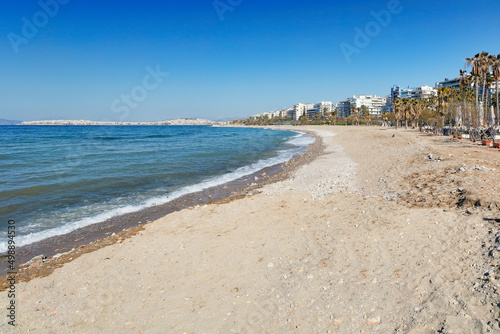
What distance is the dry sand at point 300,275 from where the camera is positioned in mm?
4227

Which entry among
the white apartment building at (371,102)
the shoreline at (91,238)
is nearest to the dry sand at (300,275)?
the shoreline at (91,238)

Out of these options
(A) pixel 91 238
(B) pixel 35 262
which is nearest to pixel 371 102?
(A) pixel 91 238

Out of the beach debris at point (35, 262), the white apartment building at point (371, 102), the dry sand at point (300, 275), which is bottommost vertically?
the beach debris at point (35, 262)

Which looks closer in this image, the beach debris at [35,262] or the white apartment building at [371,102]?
the beach debris at [35,262]

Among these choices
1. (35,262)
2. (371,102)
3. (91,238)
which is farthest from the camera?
(371,102)

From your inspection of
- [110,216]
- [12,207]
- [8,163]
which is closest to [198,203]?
[110,216]

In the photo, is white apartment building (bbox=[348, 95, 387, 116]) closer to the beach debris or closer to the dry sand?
the dry sand

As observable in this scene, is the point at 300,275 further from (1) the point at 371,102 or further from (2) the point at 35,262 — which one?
(1) the point at 371,102

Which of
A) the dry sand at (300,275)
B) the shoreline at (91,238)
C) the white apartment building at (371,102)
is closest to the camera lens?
the dry sand at (300,275)

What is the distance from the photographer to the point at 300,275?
217 inches

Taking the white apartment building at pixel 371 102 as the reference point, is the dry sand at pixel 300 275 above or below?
below

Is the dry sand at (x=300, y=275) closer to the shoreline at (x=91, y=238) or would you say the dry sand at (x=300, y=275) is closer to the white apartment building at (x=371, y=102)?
the shoreline at (x=91, y=238)

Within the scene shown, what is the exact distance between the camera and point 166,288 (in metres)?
5.54

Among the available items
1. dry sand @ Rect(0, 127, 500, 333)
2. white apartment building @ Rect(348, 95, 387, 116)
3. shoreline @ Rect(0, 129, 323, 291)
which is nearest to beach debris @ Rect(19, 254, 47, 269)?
shoreline @ Rect(0, 129, 323, 291)
